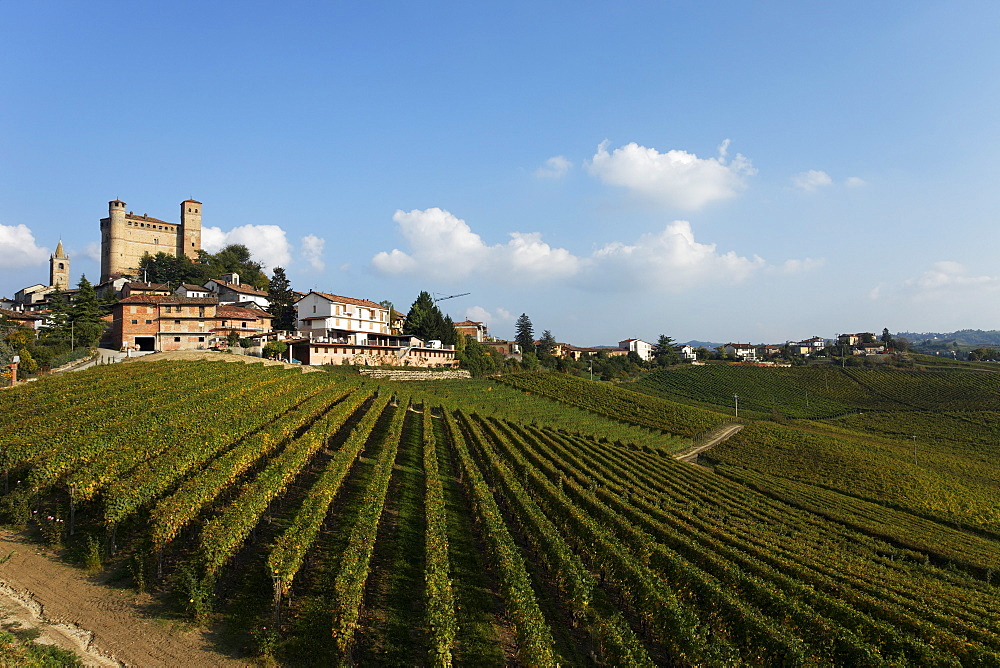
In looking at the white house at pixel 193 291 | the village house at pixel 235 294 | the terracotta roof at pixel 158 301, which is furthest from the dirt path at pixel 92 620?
the white house at pixel 193 291

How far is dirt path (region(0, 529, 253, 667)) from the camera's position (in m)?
11.2

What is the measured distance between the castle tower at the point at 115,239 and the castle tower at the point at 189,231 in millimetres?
11444

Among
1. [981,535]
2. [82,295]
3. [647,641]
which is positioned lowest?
[981,535]

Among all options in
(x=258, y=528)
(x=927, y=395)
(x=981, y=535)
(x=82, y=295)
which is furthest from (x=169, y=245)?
(x=927, y=395)

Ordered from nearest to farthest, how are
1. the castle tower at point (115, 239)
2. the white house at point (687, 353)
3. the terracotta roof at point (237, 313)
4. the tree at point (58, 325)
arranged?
the tree at point (58, 325) → the terracotta roof at point (237, 313) → the castle tower at point (115, 239) → the white house at point (687, 353)

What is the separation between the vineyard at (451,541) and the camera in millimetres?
12500

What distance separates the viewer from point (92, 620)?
476 inches

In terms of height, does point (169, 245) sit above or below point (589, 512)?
above

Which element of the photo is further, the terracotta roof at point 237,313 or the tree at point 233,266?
the tree at point 233,266

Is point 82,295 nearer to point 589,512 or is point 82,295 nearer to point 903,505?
point 589,512

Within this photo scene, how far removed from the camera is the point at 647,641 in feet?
46.1

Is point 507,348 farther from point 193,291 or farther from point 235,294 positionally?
point 193,291

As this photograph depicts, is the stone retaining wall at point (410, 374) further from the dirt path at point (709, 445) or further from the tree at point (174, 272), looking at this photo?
the tree at point (174, 272)

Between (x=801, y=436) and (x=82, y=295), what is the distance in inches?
3393
